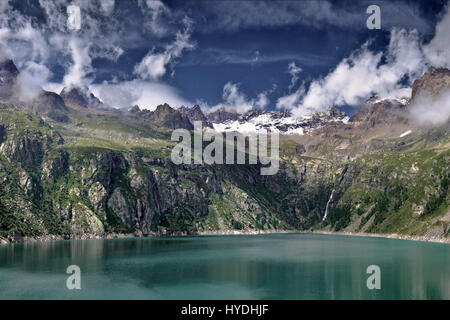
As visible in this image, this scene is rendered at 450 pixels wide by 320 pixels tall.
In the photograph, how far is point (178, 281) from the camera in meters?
103

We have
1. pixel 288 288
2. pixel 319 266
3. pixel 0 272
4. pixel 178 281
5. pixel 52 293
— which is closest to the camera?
pixel 52 293

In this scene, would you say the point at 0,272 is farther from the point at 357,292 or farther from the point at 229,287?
the point at 357,292
